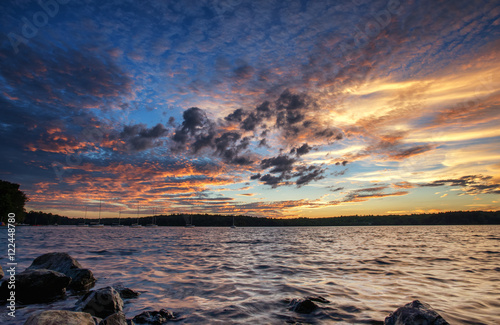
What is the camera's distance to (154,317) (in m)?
8.26

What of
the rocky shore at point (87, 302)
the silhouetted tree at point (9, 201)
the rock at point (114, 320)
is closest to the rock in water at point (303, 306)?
the rocky shore at point (87, 302)

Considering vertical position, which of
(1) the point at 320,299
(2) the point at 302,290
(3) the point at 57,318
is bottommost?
(2) the point at 302,290

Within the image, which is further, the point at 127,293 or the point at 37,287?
the point at 127,293

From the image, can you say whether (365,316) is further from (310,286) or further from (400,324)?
(310,286)

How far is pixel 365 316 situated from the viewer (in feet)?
28.5

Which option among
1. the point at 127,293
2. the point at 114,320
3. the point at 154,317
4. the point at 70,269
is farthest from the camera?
the point at 70,269

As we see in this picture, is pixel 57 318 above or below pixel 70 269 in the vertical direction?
above

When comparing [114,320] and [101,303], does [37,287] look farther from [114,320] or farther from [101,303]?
[114,320]

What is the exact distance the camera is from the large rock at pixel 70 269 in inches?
504

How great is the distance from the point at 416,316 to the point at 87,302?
1047 cm

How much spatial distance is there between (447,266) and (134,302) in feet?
71.8

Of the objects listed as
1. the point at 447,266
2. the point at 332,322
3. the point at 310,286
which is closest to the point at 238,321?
the point at 332,322

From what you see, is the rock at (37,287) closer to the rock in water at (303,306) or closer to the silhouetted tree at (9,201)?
the rock in water at (303,306)

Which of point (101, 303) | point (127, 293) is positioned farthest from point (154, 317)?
point (127, 293)
